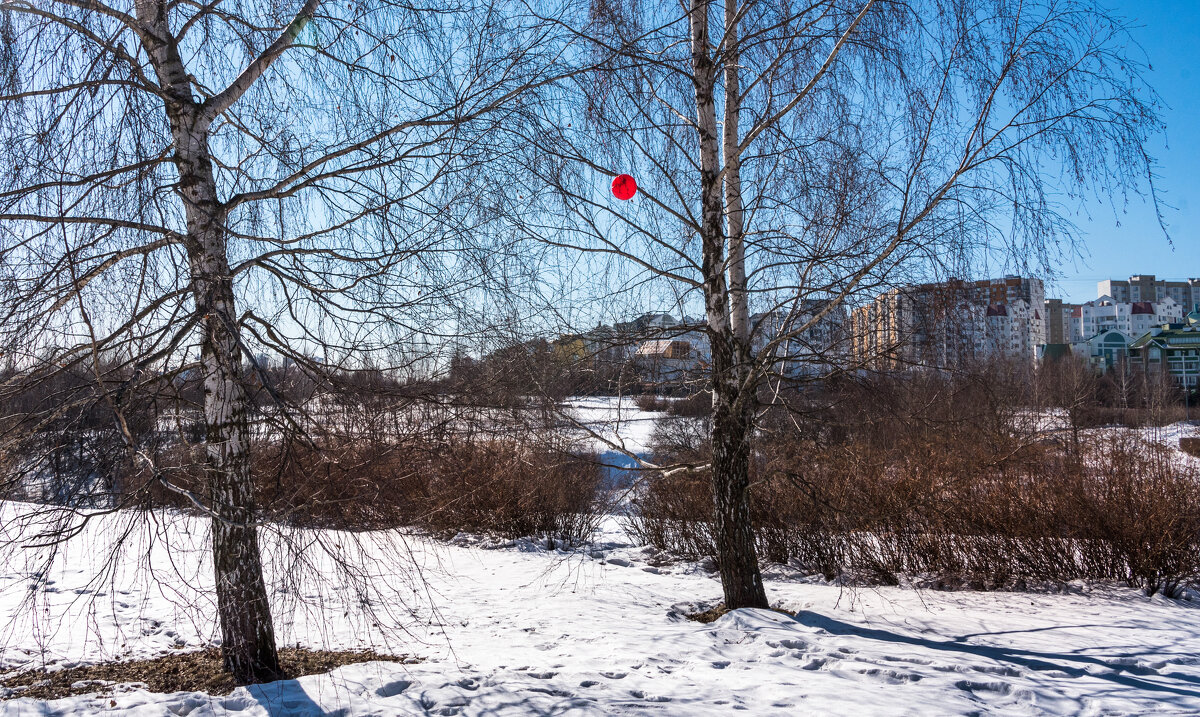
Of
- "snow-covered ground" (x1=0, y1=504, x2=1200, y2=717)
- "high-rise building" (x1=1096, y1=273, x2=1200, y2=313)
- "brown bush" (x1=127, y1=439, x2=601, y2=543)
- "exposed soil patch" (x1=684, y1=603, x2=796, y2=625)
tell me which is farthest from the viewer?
"high-rise building" (x1=1096, y1=273, x2=1200, y2=313)

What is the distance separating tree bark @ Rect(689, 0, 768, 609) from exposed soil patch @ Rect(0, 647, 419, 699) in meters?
2.46

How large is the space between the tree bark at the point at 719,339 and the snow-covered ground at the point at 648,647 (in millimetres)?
890

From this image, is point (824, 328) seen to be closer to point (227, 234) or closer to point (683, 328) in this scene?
point (683, 328)

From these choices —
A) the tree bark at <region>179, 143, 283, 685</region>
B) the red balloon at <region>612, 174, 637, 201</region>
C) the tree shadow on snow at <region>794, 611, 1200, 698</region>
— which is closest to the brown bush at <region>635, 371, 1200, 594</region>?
the tree shadow on snow at <region>794, 611, 1200, 698</region>

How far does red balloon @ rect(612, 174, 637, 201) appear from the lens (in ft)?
16.0

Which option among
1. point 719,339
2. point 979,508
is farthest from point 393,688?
point 979,508

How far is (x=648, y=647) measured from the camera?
15.3 feet

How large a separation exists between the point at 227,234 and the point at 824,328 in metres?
3.83

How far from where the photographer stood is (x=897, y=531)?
25.2 feet

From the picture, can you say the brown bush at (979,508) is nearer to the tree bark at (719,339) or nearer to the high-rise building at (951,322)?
the tree bark at (719,339)

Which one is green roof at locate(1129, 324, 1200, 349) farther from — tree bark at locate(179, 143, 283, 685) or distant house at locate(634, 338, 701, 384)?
tree bark at locate(179, 143, 283, 685)

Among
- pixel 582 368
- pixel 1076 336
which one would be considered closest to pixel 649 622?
pixel 582 368

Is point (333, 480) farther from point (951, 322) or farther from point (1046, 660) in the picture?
point (1046, 660)

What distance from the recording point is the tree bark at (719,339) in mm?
5096
